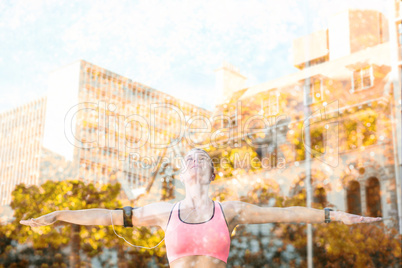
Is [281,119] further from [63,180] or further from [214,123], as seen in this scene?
[63,180]

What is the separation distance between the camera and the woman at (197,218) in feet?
4.63

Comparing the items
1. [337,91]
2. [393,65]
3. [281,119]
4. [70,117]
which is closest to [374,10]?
[393,65]

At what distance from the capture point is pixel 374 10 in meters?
6.54

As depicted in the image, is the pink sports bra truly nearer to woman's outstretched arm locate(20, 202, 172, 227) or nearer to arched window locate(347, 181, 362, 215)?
woman's outstretched arm locate(20, 202, 172, 227)

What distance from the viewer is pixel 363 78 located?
6.29m

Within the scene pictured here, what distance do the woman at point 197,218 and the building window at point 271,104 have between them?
458 centimetres

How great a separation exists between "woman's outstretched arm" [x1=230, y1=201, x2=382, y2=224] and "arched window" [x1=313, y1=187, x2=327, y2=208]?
14.8 ft

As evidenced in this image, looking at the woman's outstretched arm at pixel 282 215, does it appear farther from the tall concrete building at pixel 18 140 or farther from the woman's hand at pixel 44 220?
the tall concrete building at pixel 18 140

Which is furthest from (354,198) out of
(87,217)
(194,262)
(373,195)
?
(87,217)

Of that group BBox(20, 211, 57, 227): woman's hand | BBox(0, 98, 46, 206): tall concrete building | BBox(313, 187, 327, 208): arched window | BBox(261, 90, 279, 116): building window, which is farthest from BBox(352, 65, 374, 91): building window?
BBox(20, 211, 57, 227): woman's hand

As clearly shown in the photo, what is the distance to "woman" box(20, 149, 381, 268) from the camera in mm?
1410

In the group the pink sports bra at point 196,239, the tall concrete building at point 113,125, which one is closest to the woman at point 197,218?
the pink sports bra at point 196,239

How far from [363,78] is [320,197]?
1722 millimetres

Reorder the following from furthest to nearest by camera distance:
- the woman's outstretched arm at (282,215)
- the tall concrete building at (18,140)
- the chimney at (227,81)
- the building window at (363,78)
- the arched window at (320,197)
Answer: the building window at (363,78), the arched window at (320,197), the chimney at (227,81), the tall concrete building at (18,140), the woman's outstretched arm at (282,215)
